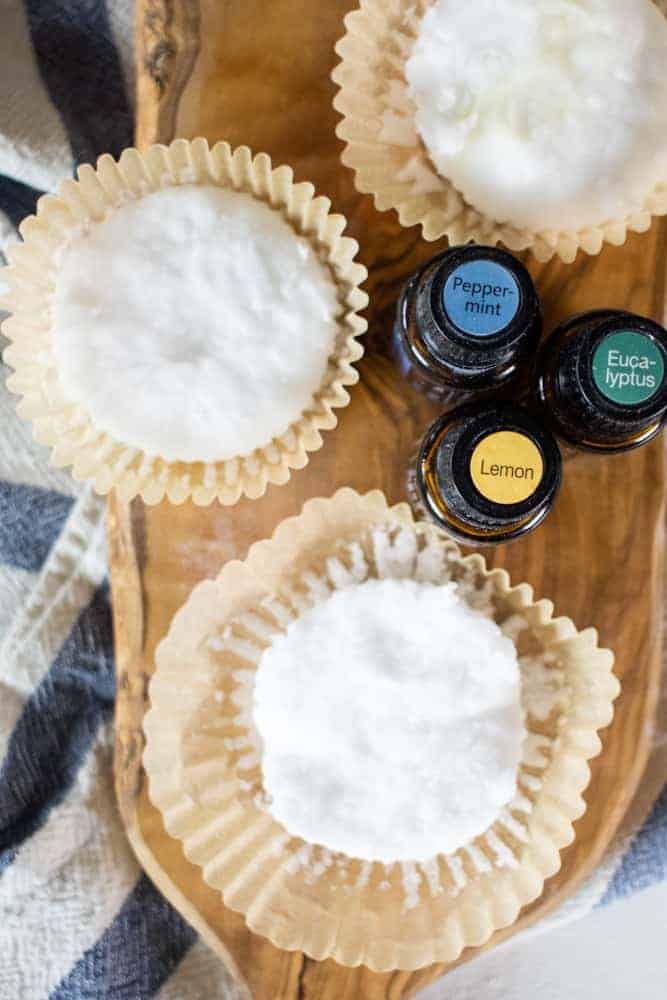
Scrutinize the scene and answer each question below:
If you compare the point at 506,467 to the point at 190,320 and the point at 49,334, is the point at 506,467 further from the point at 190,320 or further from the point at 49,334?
the point at 49,334

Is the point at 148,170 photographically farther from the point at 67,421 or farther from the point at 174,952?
the point at 174,952

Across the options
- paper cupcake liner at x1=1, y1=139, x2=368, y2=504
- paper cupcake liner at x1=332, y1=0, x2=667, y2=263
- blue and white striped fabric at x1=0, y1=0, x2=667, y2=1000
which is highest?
paper cupcake liner at x1=332, y1=0, x2=667, y2=263

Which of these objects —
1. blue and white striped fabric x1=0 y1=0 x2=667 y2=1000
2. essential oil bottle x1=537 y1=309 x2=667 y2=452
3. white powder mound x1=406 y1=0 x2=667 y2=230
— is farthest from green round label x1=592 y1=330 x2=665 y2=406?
blue and white striped fabric x1=0 y1=0 x2=667 y2=1000

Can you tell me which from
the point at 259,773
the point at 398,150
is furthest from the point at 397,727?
the point at 398,150

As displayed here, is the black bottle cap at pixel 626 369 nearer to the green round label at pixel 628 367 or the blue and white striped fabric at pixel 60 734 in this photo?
the green round label at pixel 628 367

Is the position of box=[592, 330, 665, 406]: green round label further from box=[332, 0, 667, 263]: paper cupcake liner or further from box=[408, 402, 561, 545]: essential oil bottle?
box=[332, 0, 667, 263]: paper cupcake liner

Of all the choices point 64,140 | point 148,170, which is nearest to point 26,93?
point 64,140
